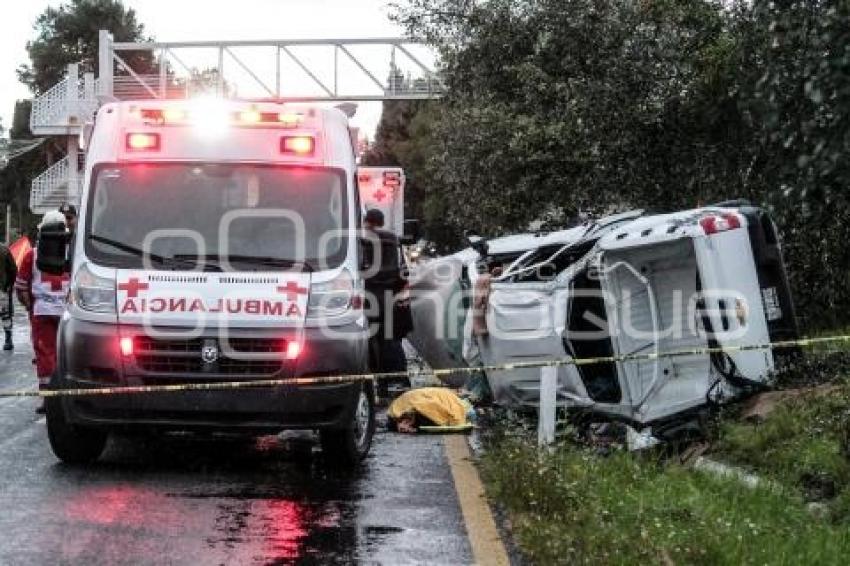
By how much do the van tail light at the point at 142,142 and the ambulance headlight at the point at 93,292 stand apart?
1.02m

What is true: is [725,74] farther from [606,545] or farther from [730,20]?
[606,545]

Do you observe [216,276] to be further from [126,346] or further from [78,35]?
[78,35]

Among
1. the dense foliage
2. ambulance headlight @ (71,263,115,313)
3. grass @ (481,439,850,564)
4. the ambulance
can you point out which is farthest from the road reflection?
the dense foliage

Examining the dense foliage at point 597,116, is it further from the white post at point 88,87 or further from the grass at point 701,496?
the white post at point 88,87

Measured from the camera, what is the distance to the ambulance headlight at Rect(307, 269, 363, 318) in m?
8.06

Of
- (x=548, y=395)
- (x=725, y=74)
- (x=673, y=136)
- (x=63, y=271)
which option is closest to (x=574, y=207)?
(x=673, y=136)

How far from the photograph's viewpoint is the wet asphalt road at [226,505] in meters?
5.94

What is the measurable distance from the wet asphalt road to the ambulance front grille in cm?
72

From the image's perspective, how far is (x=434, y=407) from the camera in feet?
34.3

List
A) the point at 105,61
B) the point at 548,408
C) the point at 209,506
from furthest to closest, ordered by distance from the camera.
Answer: the point at 105,61 < the point at 548,408 < the point at 209,506

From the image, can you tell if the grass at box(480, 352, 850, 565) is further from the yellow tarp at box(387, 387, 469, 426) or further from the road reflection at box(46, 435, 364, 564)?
the yellow tarp at box(387, 387, 469, 426)

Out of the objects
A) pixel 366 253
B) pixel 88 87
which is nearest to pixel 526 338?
pixel 366 253

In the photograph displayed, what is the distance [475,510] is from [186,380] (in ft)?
7.00

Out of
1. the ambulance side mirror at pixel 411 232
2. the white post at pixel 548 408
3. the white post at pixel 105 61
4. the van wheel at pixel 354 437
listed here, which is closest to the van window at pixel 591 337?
the white post at pixel 548 408
